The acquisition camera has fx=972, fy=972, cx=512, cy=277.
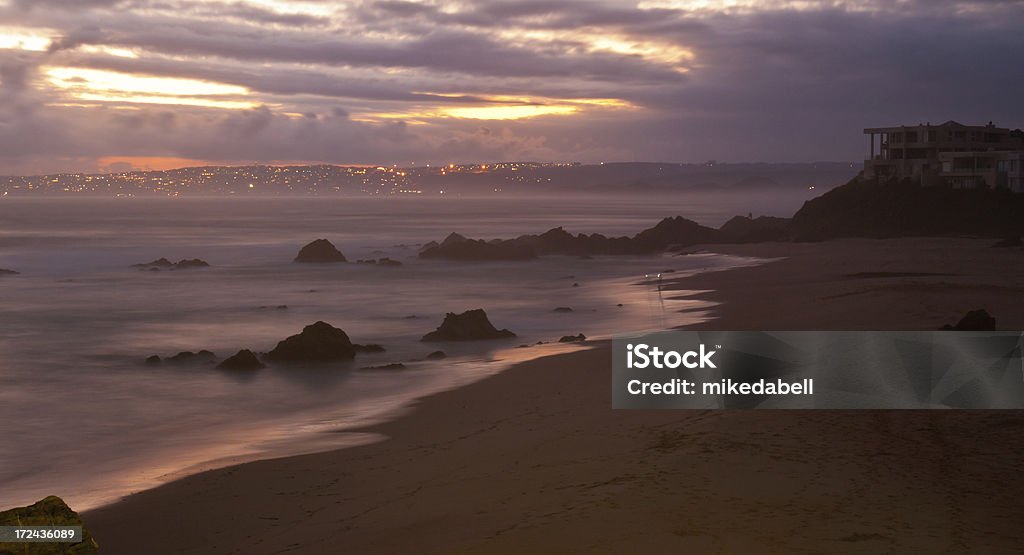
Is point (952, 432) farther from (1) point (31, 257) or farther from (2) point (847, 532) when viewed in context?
(1) point (31, 257)

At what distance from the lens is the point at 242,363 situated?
22.1m

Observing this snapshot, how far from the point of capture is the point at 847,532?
7.93m

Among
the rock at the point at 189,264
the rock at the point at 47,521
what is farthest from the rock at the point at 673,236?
the rock at the point at 47,521

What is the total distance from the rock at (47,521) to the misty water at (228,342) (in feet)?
14.6

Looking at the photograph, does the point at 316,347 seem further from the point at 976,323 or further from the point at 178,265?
the point at 178,265

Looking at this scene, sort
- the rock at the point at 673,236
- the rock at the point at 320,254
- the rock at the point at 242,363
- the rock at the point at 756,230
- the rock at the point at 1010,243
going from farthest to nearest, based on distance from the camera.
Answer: the rock at the point at 673,236 < the rock at the point at 756,230 < the rock at the point at 320,254 < the rock at the point at 1010,243 < the rock at the point at 242,363

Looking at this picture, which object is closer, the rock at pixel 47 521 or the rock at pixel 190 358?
the rock at pixel 47 521

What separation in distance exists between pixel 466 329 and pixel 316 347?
458cm

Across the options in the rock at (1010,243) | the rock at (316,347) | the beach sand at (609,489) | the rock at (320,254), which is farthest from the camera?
the rock at (320,254)

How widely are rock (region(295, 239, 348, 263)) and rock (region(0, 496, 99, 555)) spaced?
52195mm

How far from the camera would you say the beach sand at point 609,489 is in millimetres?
8094

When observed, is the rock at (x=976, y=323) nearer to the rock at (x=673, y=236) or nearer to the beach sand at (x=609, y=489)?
the beach sand at (x=609, y=489)

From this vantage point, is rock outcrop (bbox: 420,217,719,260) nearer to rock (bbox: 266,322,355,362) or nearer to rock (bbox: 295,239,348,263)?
rock (bbox: 295,239,348,263)

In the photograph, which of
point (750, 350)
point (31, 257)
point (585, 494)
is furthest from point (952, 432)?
point (31, 257)
